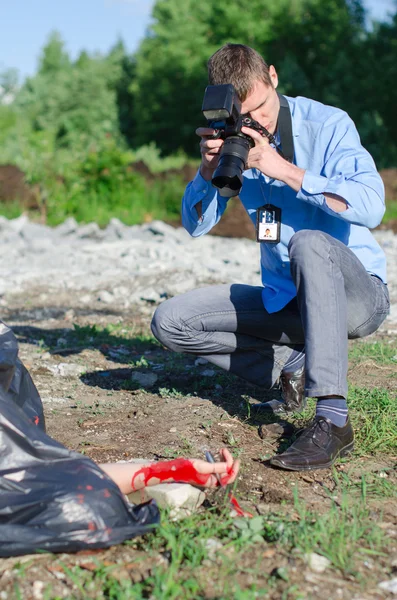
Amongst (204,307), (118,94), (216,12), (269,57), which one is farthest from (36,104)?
(204,307)

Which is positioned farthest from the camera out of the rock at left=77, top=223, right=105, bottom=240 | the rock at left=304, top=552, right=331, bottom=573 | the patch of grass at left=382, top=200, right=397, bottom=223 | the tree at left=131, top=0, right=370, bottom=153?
the tree at left=131, top=0, right=370, bottom=153

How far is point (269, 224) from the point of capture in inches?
117

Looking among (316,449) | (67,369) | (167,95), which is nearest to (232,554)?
(316,449)

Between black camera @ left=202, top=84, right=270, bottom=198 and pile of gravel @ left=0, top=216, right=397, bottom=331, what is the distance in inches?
103

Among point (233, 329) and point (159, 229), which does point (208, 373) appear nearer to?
point (233, 329)

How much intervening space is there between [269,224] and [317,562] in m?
1.47

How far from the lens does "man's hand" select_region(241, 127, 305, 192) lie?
260 cm

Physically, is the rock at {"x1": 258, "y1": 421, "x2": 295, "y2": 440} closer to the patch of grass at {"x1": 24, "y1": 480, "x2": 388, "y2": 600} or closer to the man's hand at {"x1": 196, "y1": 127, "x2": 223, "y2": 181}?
the patch of grass at {"x1": 24, "y1": 480, "x2": 388, "y2": 600}

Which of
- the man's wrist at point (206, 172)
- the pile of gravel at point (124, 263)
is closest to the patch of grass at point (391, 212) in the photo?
the pile of gravel at point (124, 263)

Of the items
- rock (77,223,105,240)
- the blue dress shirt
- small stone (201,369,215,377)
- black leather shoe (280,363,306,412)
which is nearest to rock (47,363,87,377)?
small stone (201,369,215,377)

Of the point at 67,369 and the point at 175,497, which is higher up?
the point at 175,497

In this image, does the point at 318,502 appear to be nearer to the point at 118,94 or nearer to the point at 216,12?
the point at 216,12

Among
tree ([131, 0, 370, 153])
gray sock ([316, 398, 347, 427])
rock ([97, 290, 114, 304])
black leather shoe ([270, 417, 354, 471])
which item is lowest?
rock ([97, 290, 114, 304])

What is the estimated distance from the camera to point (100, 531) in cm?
188
